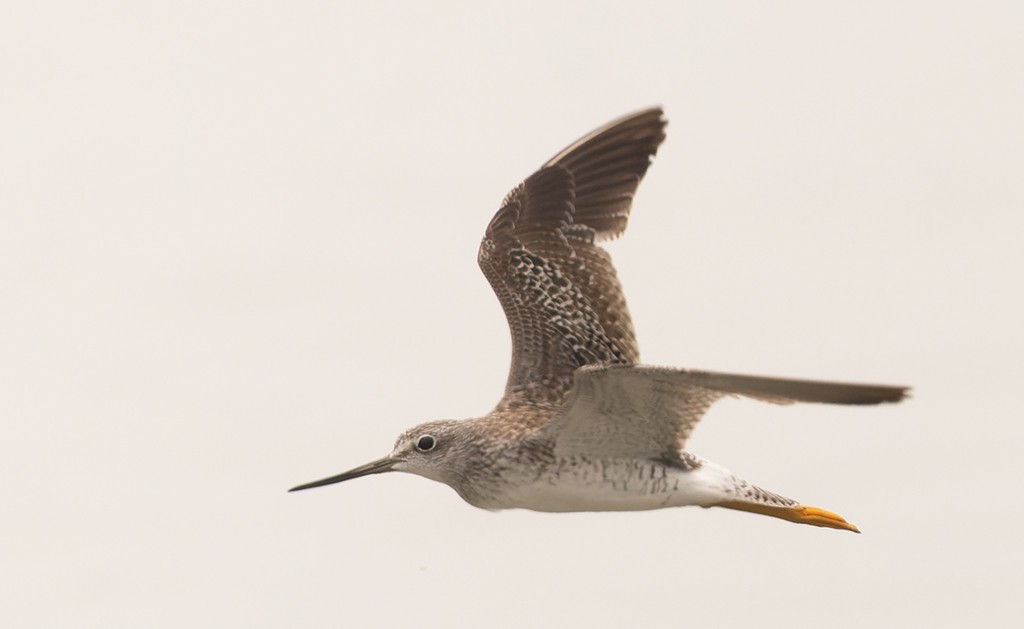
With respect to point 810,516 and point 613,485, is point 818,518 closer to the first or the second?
point 810,516

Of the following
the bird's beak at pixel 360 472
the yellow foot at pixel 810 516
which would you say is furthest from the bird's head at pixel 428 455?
the yellow foot at pixel 810 516

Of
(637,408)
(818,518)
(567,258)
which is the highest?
(567,258)

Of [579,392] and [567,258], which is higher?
[567,258]

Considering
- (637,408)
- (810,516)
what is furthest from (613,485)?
(810,516)

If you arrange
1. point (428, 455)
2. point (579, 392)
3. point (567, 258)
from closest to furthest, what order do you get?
point (579, 392) < point (428, 455) < point (567, 258)

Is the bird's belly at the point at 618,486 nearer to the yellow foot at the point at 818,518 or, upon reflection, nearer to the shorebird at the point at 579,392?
the shorebird at the point at 579,392

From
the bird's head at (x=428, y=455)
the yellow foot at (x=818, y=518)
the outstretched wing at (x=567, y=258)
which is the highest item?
the outstretched wing at (x=567, y=258)
